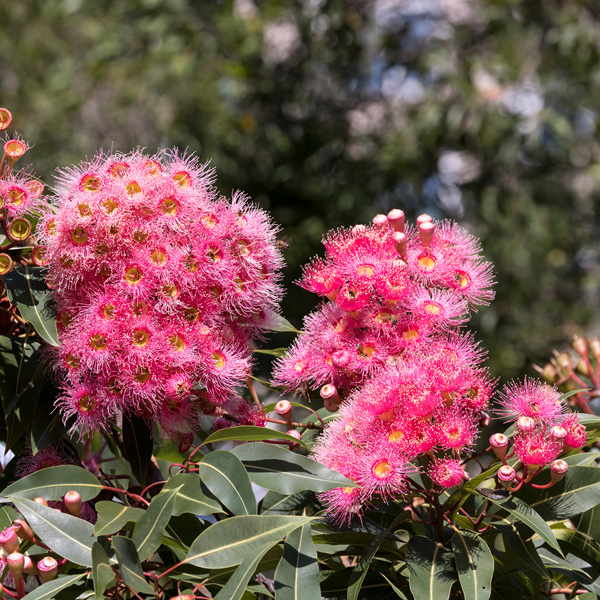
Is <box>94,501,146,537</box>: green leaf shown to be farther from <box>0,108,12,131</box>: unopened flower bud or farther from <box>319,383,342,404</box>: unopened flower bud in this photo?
<box>0,108,12,131</box>: unopened flower bud

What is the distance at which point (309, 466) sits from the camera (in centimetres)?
78

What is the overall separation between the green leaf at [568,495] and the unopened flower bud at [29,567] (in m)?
0.49

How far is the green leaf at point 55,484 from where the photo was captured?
80 cm

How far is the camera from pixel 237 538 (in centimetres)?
74

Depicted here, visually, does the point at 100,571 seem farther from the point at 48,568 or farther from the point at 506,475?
the point at 506,475

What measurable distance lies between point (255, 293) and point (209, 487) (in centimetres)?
22

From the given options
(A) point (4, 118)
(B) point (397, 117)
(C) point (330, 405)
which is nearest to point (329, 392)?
(C) point (330, 405)

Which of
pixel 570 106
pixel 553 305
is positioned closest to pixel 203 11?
pixel 570 106

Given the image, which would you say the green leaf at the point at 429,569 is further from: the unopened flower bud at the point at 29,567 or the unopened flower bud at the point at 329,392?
the unopened flower bud at the point at 29,567

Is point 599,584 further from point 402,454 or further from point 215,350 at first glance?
point 215,350

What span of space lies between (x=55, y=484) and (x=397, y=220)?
1.51ft

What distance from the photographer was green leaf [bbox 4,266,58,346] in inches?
33.2

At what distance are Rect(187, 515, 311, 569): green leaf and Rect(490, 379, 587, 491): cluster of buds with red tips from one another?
202 mm

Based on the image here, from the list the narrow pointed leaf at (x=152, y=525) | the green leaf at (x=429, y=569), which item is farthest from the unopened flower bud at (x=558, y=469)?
the narrow pointed leaf at (x=152, y=525)
